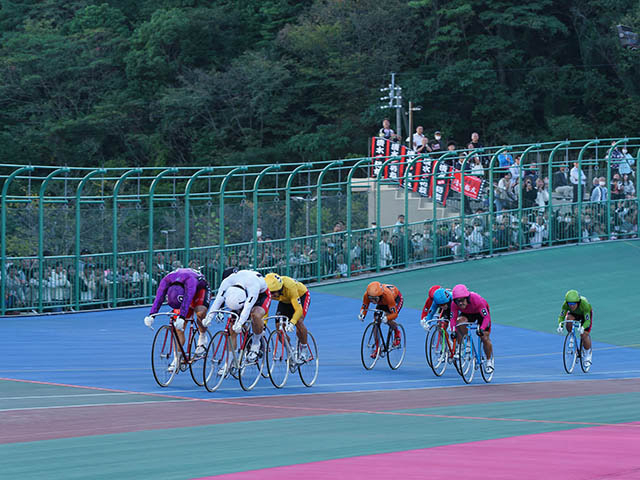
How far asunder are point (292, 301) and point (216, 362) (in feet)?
4.66

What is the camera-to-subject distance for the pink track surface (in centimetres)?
→ 787

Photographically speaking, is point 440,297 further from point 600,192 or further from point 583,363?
point 600,192

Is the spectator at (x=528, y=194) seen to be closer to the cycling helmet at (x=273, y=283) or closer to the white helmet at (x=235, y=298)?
the cycling helmet at (x=273, y=283)

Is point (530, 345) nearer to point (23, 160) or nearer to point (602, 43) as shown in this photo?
point (602, 43)

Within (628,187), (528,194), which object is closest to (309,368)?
(528,194)

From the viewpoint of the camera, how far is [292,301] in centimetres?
1372

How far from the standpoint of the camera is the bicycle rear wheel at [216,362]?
1266cm

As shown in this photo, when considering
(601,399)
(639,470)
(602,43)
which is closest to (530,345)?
(601,399)

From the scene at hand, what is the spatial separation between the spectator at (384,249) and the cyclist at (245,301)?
47.0ft

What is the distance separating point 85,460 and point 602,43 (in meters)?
51.2

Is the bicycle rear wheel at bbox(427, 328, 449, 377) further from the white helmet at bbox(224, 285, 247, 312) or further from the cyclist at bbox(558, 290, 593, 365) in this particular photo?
the white helmet at bbox(224, 285, 247, 312)

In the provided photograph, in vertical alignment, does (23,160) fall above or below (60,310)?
above

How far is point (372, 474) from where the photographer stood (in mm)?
7965

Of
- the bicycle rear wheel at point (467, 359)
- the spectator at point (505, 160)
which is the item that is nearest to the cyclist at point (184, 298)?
the bicycle rear wheel at point (467, 359)
